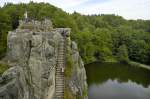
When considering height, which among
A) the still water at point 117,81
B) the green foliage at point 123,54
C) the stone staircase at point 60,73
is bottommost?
the still water at point 117,81

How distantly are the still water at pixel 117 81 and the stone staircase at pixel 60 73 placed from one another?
2062 centimetres

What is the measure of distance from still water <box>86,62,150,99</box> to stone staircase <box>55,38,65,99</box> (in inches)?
812

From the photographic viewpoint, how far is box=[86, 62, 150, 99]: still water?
39156 mm

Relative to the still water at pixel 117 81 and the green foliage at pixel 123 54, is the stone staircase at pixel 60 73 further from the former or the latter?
the green foliage at pixel 123 54

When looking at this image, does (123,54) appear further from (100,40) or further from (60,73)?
(60,73)

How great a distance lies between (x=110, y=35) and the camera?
249ft

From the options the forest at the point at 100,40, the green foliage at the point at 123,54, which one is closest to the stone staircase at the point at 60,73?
the forest at the point at 100,40

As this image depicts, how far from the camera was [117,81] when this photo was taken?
1924 inches

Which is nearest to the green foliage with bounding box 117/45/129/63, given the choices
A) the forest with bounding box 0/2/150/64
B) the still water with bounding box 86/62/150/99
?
the forest with bounding box 0/2/150/64

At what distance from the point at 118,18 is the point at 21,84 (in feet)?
314

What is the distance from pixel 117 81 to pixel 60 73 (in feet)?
108

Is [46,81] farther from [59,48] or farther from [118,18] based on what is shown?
[118,18]

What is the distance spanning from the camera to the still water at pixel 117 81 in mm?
39156

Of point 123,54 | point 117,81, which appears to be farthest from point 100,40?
point 117,81
